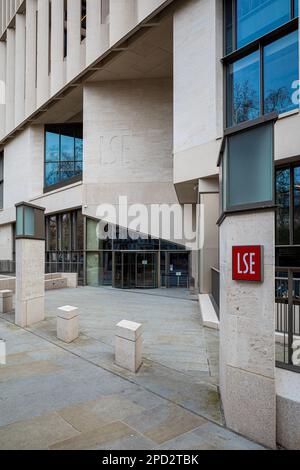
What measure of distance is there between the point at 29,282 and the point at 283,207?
30.0 feet

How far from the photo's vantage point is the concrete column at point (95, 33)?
813 inches

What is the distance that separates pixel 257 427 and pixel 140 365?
3.07 metres

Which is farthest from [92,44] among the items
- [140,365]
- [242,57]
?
[140,365]

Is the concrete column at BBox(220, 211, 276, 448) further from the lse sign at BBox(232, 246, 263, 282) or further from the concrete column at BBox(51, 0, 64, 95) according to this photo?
the concrete column at BBox(51, 0, 64, 95)

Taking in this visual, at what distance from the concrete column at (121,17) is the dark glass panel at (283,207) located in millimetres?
12131

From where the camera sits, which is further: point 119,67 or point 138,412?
point 119,67

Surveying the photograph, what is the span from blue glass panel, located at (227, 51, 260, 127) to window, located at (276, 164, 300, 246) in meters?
2.45

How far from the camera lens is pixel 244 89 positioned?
43.8ft

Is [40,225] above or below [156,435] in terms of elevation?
above

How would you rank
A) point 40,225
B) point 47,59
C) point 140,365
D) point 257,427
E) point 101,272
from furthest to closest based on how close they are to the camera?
point 47,59 < point 101,272 < point 40,225 < point 140,365 < point 257,427

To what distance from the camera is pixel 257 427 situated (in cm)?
398

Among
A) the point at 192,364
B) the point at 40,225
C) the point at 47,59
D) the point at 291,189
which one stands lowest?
the point at 192,364

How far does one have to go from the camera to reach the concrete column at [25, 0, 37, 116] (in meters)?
28.9
